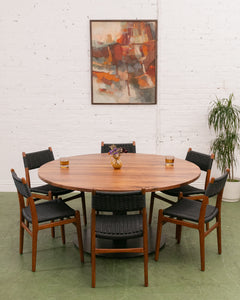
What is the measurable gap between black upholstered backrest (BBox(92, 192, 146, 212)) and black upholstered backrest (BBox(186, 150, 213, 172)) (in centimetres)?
149

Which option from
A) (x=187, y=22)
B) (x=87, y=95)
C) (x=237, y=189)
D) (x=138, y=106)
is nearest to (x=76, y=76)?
(x=87, y=95)

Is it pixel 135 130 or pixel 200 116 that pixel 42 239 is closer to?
pixel 135 130

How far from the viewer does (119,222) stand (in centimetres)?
293

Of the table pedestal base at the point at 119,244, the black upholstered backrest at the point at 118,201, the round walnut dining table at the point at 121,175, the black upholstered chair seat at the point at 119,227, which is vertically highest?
the round walnut dining table at the point at 121,175

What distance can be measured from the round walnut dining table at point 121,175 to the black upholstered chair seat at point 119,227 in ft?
1.07

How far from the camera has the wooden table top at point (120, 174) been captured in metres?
2.86

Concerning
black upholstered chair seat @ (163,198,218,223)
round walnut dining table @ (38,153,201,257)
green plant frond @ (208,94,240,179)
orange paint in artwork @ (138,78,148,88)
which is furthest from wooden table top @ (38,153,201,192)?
orange paint in artwork @ (138,78,148,88)

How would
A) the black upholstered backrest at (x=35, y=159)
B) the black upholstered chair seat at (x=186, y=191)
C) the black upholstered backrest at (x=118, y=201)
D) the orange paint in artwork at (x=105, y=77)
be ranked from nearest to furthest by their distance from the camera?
the black upholstered backrest at (x=118, y=201), the black upholstered chair seat at (x=186, y=191), the black upholstered backrest at (x=35, y=159), the orange paint in artwork at (x=105, y=77)

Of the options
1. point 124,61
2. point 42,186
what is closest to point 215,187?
point 42,186

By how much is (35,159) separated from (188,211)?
6.41ft

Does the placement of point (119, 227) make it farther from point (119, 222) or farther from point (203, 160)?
point (203, 160)

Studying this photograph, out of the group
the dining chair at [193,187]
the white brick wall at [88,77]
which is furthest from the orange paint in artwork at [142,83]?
the dining chair at [193,187]

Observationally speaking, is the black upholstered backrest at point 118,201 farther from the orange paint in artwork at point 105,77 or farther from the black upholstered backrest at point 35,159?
the orange paint in artwork at point 105,77

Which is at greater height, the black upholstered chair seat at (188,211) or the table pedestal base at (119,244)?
the black upholstered chair seat at (188,211)
